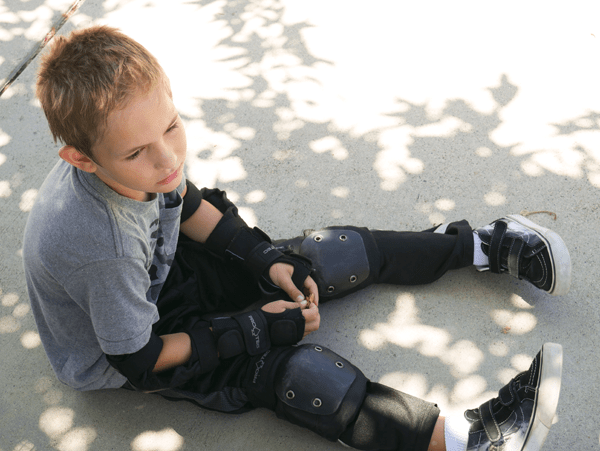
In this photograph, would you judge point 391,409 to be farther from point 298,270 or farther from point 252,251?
point 252,251

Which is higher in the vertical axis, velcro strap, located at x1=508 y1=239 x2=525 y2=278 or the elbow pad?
velcro strap, located at x1=508 y1=239 x2=525 y2=278

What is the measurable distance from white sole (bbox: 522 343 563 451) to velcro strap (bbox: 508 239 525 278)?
0.40 metres

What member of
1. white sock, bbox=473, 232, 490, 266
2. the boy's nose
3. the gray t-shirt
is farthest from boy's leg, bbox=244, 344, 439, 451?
the boy's nose

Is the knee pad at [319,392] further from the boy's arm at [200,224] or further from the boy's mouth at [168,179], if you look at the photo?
the boy's mouth at [168,179]

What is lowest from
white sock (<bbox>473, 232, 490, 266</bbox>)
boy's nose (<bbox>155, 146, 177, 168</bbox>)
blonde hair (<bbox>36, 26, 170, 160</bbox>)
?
white sock (<bbox>473, 232, 490, 266</bbox>)

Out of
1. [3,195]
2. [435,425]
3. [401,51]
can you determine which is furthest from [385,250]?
[3,195]

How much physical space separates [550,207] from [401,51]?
3.54 ft

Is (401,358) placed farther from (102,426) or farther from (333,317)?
(102,426)

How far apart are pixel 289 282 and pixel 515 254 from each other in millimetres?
759

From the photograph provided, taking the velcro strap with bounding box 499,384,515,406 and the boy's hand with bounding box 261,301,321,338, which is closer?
the velcro strap with bounding box 499,384,515,406

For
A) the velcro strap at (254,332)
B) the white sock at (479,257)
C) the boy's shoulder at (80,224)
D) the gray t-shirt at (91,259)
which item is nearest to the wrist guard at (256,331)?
the velcro strap at (254,332)

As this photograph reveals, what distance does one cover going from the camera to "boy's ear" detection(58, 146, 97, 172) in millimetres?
1146

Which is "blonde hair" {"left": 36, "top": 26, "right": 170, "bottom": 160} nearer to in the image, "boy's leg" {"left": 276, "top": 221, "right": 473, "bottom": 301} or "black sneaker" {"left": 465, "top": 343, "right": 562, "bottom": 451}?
"boy's leg" {"left": 276, "top": 221, "right": 473, "bottom": 301}

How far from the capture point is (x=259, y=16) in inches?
114
